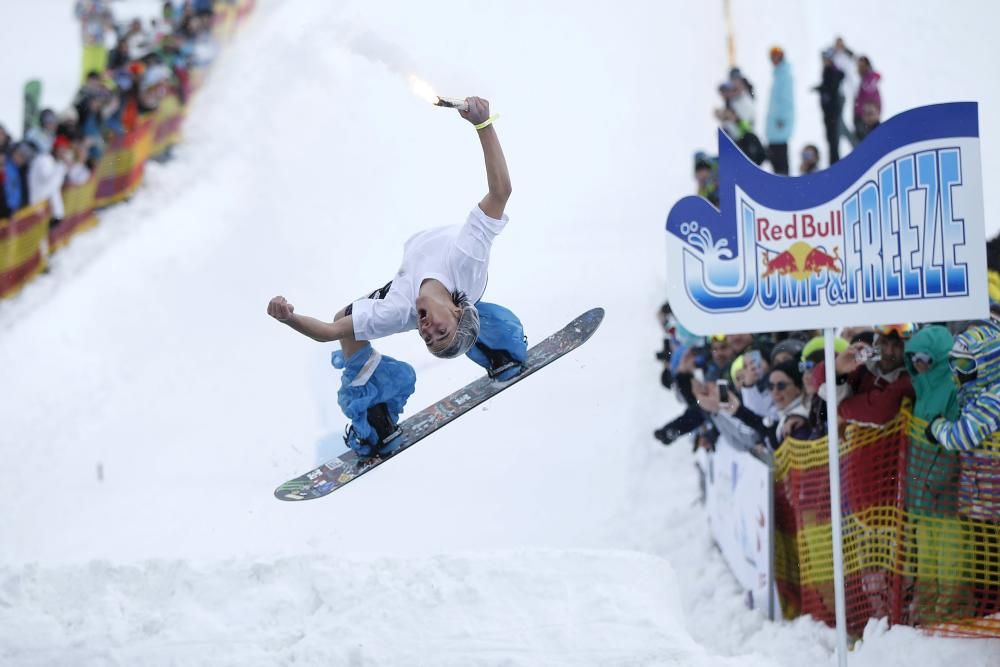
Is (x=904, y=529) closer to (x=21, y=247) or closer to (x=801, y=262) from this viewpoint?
(x=801, y=262)

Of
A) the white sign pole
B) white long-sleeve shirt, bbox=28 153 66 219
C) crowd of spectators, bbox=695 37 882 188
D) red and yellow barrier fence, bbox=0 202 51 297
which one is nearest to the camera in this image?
the white sign pole

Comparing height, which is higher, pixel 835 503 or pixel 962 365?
pixel 962 365

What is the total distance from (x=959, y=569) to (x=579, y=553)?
186 cm

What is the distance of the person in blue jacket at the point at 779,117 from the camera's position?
39.7 feet

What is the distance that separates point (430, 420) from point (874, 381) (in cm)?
233

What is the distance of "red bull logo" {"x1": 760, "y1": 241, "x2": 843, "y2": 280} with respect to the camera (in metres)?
5.26

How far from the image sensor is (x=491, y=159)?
5.21 meters

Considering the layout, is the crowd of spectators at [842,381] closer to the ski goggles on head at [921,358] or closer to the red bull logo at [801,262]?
the ski goggles on head at [921,358]

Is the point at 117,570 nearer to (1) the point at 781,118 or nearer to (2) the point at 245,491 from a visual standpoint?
(2) the point at 245,491

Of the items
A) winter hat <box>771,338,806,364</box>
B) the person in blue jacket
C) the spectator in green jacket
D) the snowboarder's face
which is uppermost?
the person in blue jacket

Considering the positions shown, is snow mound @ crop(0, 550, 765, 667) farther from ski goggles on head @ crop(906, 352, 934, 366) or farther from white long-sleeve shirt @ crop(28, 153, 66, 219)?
white long-sleeve shirt @ crop(28, 153, 66, 219)

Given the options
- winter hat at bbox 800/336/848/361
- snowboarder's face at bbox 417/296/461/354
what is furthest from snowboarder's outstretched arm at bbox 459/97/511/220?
winter hat at bbox 800/336/848/361

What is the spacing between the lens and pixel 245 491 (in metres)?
9.34

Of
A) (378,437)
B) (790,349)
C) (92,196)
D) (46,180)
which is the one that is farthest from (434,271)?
(92,196)
